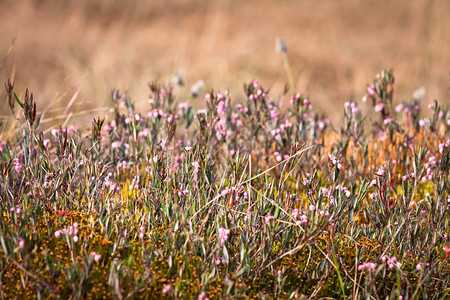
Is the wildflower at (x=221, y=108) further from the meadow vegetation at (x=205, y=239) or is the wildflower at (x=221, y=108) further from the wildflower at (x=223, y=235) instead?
the wildflower at (x=223, y=235)

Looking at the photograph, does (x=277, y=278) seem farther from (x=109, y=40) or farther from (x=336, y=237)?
(x=109, y=40)

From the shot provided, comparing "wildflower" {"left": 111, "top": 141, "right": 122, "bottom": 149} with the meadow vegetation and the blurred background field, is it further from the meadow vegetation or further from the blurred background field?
the blurred background field

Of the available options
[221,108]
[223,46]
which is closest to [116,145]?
[221,108]

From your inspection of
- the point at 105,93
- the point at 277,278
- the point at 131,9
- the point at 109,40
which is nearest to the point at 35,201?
the point at 277,278

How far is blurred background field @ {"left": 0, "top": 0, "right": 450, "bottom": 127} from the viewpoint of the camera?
8328 mm

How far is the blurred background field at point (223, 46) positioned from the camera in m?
8.33

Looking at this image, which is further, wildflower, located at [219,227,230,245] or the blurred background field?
the blurred background field

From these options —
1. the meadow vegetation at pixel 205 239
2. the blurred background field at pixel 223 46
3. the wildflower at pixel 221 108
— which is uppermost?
the blurred background field at pixel 223 46

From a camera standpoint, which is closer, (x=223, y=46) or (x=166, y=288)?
(x=166, y=288)

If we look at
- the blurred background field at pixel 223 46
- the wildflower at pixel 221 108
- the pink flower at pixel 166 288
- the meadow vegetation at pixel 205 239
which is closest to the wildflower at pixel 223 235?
the meadow vegetation at pixel 205 239

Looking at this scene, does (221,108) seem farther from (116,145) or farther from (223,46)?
(223,46)

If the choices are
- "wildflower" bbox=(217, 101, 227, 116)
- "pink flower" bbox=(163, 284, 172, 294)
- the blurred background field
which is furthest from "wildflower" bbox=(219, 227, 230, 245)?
the blurred background field

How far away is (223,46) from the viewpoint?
11172 mm

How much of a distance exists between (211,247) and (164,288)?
1.23 feet
